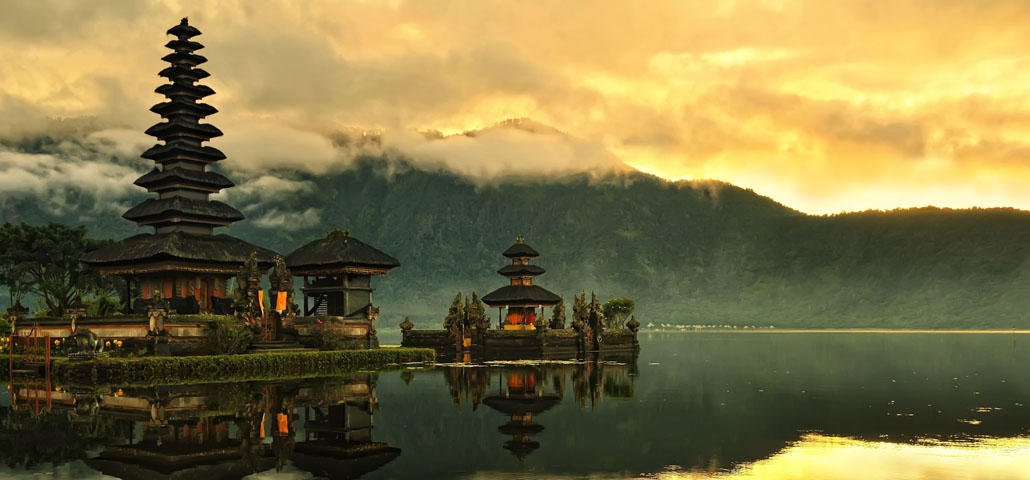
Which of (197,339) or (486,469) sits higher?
(197,339)

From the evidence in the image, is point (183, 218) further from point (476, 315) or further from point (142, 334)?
point (476, 315)

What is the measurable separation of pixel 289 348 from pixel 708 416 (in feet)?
107

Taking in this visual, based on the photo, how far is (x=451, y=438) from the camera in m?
27.2

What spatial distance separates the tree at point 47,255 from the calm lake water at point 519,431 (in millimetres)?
51707

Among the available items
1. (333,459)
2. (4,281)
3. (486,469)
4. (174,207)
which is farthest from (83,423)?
(4,281)

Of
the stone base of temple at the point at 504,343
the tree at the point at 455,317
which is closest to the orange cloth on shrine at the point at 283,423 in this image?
the stone base of temple at the point at 504,343

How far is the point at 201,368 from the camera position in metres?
49.4

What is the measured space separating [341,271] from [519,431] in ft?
161

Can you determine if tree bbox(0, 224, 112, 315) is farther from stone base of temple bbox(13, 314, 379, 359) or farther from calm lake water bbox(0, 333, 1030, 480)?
calm lake water bbox(0, 333, 1030, 480)

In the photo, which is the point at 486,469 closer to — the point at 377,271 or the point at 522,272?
the point at 377,271

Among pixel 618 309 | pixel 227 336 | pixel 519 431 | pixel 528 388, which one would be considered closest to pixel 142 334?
pixel 227 336

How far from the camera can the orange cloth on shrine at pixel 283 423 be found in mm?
26875

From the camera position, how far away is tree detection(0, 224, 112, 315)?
286 ft

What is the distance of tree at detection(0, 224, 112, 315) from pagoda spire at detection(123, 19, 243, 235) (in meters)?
18.3
